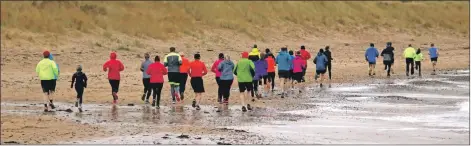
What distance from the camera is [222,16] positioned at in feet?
184

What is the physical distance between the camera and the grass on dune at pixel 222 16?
145ft

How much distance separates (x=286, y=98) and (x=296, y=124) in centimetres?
601

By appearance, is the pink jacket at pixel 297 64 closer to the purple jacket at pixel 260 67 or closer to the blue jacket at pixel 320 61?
the purple jacket at pixel 260 67

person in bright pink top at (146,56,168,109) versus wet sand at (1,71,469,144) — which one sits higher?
person in bright pink top at (146,56,168,109)

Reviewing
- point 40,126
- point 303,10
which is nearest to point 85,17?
point 303,10

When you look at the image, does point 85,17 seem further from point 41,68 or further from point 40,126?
point 40,126

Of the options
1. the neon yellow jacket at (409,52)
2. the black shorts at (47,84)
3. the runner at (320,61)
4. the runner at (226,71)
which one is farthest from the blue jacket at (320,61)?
the black shorts at (47,84)

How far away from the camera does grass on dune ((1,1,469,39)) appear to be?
44344mm

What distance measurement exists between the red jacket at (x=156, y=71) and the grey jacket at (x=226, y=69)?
1.16m

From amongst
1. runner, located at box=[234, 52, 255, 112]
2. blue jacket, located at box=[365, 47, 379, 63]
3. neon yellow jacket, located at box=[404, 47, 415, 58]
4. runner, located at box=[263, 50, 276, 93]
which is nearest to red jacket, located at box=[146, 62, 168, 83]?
runner, located at box=[234, 52, 255, 112]

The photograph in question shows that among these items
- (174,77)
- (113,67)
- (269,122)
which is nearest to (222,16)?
(174,77)

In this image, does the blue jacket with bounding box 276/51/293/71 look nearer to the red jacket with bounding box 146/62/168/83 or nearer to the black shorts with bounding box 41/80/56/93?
the red jacket with bounding box 146/62/168/83

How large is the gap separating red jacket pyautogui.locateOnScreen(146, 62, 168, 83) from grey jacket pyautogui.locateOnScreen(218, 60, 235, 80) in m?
1.16

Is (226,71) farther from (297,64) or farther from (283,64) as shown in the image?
(297,64)
